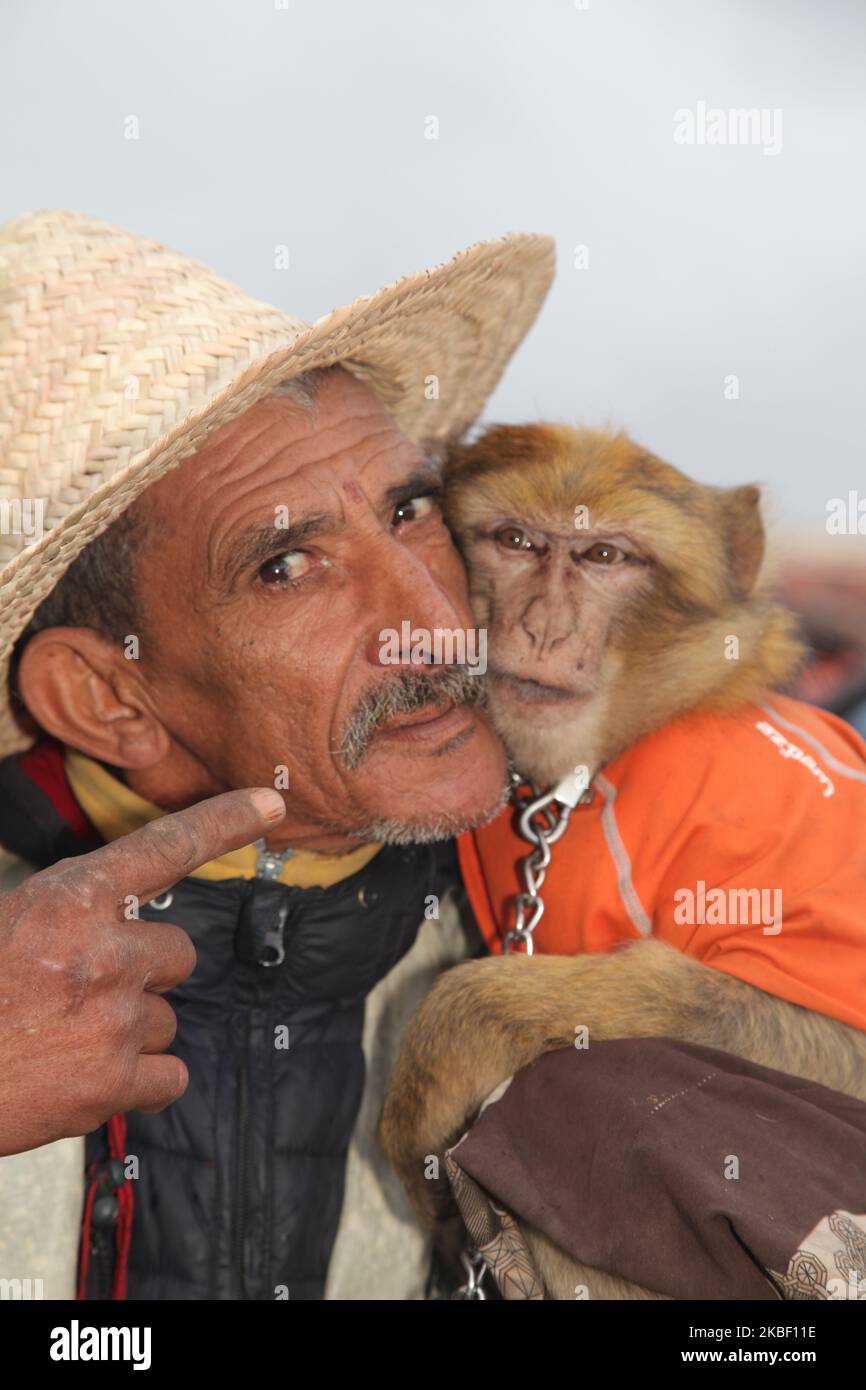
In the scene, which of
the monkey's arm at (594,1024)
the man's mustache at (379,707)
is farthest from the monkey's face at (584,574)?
the monkey's arm at (594,1024)

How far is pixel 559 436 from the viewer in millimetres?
2113

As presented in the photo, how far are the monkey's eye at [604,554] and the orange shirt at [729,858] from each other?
296 millimetres

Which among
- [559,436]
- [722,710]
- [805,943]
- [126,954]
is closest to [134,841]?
[126,954]

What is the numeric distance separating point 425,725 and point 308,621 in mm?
218

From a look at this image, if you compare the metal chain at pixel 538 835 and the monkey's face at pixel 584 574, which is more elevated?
the monkey's face at pixel 584 574

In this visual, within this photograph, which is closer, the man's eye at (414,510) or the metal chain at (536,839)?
the metal chain at (536,839)

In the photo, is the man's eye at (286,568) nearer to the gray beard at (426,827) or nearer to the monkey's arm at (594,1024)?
the gray beard at (426,827)

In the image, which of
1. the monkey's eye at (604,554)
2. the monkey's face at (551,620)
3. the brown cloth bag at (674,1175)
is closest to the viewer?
the brown cloth bag at (674,1175)

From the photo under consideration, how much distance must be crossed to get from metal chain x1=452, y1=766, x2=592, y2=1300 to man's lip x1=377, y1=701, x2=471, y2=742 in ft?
A: 0.53

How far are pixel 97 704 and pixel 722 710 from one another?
0.94m

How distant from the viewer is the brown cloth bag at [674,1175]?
132 centimetres

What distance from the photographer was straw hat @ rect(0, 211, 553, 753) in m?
1.53

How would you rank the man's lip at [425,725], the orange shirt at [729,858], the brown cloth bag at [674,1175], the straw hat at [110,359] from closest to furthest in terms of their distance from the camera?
the brown cloth bag at [674,1175], the straw hat at [110,359], the orange shirt at [729,858], the man's lip at [425,725]

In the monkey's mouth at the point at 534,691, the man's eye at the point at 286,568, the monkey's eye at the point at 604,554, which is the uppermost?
the monkey's eye at the point at 604,554
